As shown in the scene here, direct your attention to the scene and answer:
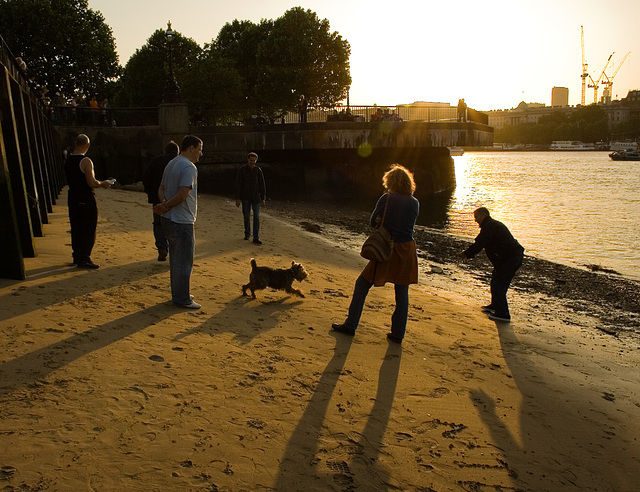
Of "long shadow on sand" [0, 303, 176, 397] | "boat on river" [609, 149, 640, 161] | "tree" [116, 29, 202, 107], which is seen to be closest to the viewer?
"long shadow on sand" [0, 303, 176, 397]

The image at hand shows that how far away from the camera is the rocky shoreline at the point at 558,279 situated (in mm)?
9898

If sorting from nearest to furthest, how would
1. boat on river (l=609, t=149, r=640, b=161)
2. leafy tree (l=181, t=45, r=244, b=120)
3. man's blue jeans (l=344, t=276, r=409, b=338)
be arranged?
man's blue jeans (l=344, t=276, r=409, b=338) < leafy tree (l=181, t=45, r=244, b=120) < boat on river (l=609, t=149, r=640, b=161)

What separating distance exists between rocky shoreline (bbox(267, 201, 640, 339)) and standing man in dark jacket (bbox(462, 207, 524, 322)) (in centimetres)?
198

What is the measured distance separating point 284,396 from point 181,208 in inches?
101

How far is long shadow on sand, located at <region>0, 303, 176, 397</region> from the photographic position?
4160mm

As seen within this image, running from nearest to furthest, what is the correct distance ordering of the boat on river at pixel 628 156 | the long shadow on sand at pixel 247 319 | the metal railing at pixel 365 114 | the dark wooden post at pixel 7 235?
1. the long shadow on sand at pixel 247 319
2. the dark wooden post at pixel 7 235
3. the metal railing at pixel 365 114
4. the boat on river at pixel 628 156

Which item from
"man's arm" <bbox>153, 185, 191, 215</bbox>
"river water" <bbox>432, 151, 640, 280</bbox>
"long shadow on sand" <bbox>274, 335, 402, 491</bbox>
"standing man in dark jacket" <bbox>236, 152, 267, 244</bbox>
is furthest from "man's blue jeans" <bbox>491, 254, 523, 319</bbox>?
"river water" <bbox>432, 151, 640, 280</bbox>

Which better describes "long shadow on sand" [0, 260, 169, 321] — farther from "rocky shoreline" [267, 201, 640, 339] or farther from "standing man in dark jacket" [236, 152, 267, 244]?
"rocky shoreline" [267, 201, 640, 339]

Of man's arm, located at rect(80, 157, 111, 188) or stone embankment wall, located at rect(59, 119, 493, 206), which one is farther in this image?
stone embankment wall, located at rect(59, 119, 493, 206)

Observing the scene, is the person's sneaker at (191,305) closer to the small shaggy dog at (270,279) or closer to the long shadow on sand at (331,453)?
the small shaggy dog at (270,279)

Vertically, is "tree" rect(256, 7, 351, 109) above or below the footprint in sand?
above

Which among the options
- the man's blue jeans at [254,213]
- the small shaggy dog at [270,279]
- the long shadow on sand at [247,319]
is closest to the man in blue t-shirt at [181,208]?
the long shadow on sand at [247,319]

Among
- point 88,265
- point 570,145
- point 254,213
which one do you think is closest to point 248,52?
point 254,213

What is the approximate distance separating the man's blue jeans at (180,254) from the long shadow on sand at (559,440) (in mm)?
3324
